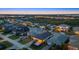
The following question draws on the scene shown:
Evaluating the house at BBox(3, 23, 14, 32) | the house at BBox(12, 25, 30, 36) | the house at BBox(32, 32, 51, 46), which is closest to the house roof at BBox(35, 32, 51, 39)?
the house at BBox(32, 32, 51, 46)

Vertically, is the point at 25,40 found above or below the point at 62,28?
below

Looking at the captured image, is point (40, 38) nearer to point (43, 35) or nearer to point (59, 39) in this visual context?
point (43, 35)

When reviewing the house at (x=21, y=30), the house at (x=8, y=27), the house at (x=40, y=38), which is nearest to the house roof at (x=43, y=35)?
the house at (x=40, y=38)

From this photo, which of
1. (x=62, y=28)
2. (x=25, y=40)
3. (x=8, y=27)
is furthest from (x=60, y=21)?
(x=8, y=27)

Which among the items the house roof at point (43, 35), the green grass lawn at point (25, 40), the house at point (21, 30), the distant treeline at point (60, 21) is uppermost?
the distant treeline at point (60, 21)

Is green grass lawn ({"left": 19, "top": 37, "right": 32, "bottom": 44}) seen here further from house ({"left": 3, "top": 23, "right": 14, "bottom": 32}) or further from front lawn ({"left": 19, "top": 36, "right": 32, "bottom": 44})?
house ({"left": 3, "top": 23, "right": 14, "bottom": 32})

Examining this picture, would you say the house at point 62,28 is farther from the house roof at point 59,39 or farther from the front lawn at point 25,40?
the front lawn at point 25,40
